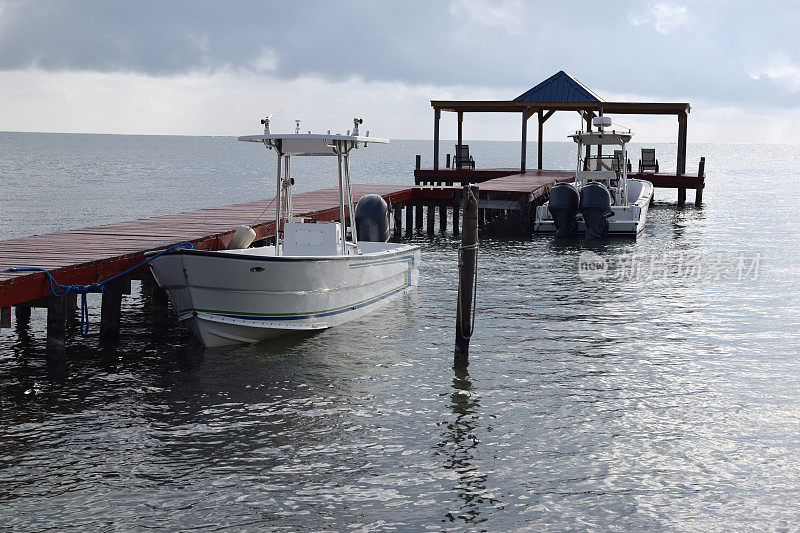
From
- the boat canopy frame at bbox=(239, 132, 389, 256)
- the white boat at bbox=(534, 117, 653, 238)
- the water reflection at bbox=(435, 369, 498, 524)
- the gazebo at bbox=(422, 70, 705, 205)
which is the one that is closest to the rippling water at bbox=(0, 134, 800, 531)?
the water reflection at bbox=(435, 369, 498, 524)

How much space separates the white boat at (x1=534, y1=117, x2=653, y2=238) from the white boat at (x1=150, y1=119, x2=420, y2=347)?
572 inches

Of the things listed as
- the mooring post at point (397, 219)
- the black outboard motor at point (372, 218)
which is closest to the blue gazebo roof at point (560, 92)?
the mooring post at point (397, 219)

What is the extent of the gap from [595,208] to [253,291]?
18.3 meters

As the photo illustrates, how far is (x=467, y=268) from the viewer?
14.1 m

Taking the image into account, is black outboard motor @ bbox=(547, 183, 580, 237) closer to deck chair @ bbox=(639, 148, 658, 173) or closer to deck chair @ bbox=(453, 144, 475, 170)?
deck chair @ bbox=(453, 144, 475, 170)

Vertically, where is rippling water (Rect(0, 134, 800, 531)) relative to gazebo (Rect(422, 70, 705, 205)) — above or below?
below

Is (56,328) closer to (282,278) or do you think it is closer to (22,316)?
(282,278)

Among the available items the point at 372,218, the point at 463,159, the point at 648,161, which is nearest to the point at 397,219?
the point at 463,159

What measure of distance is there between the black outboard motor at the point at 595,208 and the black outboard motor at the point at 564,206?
0.30 meters

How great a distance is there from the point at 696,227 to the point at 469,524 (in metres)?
31.9

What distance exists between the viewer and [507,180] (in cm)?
3766

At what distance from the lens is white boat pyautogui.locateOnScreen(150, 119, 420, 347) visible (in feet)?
46.3

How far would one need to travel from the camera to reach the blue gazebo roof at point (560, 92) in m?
44.7

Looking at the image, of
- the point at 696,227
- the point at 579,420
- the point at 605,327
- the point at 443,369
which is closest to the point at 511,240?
the point at 696,227
